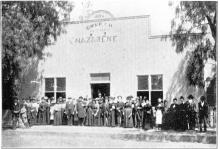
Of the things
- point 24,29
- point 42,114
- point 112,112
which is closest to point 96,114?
point 112,112

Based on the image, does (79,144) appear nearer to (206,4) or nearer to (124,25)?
(206,4)

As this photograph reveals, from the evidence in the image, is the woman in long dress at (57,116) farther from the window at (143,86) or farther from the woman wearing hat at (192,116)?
the woman wearing hat at (192,116)

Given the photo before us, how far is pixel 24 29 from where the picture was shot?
47.3 feet

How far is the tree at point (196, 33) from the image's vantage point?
1299 centimetres

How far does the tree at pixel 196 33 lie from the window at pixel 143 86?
1.84 m

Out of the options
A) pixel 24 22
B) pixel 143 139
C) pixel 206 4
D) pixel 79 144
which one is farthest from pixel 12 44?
pixel 206 4

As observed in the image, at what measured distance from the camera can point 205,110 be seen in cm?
1456

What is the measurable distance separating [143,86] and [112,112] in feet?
6.79

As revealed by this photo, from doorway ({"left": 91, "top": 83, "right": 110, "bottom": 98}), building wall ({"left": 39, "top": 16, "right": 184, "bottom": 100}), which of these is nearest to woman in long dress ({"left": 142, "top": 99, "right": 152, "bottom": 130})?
building wall ({"left": 39, "top": 16, "right": 184, "bottom": 100})

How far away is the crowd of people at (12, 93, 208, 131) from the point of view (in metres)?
15.3

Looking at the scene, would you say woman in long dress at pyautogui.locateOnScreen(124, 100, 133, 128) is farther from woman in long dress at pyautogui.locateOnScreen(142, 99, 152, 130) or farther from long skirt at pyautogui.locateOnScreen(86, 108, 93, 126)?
long skirt at pyautogui.locateOnScreen(86, 108, 93, 126)

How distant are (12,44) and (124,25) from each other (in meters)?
6.34

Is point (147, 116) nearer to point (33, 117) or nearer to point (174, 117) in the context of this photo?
point (174, 117)

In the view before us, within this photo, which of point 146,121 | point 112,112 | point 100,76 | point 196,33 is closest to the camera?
point 196,33
